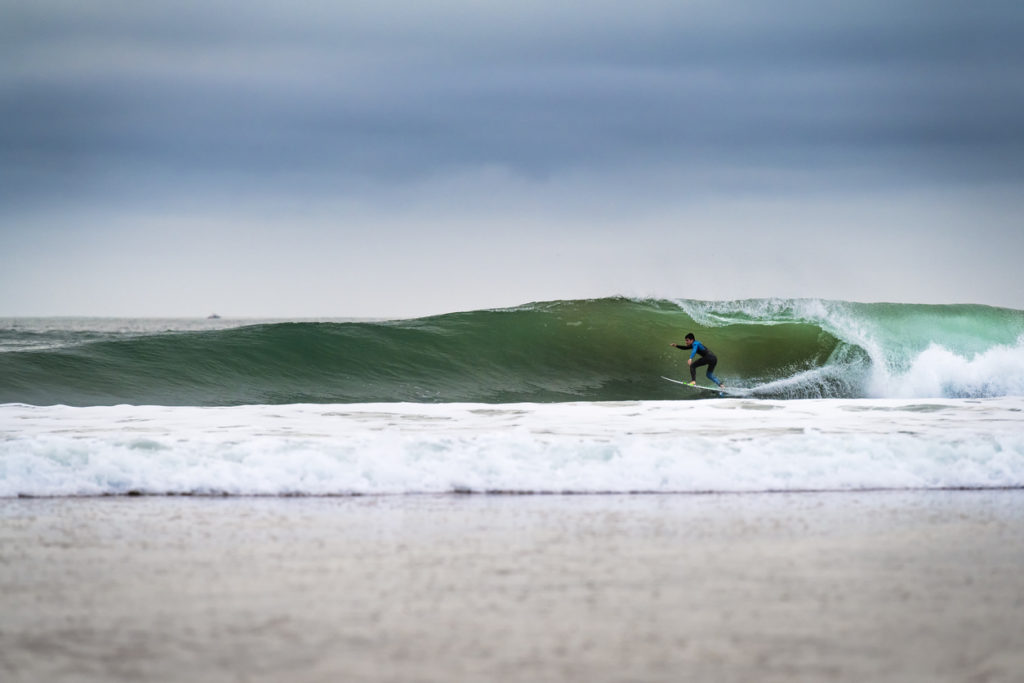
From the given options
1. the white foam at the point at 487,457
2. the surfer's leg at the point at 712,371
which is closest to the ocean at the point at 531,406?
the white foam at the point at 487,457

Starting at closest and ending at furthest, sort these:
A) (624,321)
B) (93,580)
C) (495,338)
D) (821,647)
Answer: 1. (821,647)
2. (93,580)
3. (495,338)
4. (624,321)

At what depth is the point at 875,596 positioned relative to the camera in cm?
419

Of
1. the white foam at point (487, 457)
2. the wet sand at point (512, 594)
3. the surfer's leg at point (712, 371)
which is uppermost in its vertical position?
the surfer's leg at point (712, 371)

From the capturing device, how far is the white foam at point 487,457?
7.81 m

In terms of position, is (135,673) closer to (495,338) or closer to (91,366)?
(91,366)

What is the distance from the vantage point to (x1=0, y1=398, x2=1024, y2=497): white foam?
308 inches

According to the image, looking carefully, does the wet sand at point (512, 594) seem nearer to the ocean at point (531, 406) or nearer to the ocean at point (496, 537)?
the ocean at point (496, 537)

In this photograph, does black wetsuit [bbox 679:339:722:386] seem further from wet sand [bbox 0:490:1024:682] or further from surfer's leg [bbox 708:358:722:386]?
wet sand [bbox 0:490:1024:682]

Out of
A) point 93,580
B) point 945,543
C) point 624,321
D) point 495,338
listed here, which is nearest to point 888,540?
point 945,543

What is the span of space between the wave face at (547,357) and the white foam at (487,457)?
5.83 m

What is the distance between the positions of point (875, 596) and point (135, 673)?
2.80 metres

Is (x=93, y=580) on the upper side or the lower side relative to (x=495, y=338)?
lower

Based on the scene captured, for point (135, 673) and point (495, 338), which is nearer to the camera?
point (135, 673)

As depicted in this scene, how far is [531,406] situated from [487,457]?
190 inches
